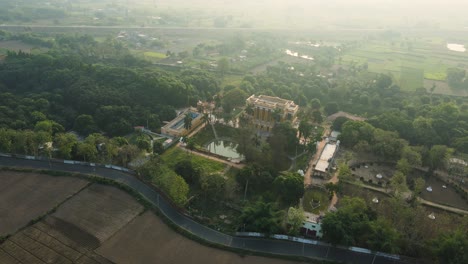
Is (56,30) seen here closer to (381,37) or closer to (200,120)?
(200,120)

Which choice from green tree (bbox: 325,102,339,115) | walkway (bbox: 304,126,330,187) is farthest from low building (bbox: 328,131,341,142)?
green tree (bbox: 325,102,339,115)

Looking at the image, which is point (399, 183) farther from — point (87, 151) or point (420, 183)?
point (87, 151)

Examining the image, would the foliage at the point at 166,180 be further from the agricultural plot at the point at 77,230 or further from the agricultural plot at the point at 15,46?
the agricultural plot at the point at 15,46

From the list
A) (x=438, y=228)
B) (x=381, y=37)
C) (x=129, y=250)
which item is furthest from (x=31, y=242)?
(x=381, y=37)

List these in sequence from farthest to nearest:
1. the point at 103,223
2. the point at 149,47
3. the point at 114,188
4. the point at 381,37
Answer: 1. the point at 381,37
2. the point at 149,47
3. the point at 114,188
4. the point at 103,223

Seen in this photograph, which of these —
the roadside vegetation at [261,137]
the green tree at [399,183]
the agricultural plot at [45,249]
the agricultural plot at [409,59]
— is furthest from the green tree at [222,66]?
the agricultural plot at [45,249]

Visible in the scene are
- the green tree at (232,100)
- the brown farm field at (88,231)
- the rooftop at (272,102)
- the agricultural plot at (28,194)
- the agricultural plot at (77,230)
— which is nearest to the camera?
the agricultural plot at (77,230)
